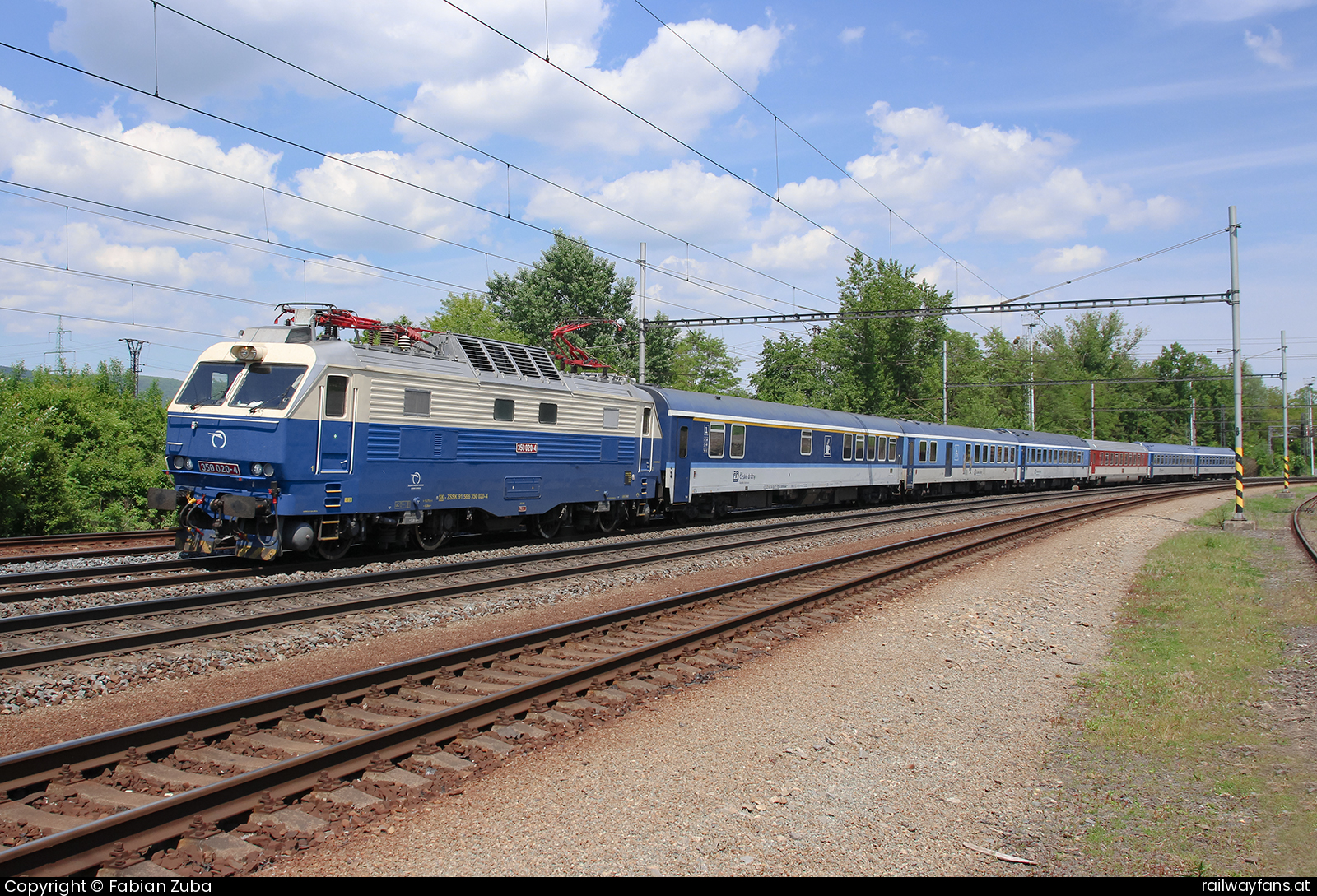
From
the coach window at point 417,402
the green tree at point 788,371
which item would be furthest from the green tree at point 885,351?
the coach window at point 417,402

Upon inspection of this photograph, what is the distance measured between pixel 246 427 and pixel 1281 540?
26185mm

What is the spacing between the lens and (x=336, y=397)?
12.5 metres

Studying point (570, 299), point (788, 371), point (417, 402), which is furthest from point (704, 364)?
point (417, 402)

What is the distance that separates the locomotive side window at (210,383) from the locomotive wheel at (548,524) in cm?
645

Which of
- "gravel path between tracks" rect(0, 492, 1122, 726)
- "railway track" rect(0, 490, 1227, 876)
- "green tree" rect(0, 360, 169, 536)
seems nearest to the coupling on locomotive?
"gravel path between tracks" rect(0, 492, 1122, 726)

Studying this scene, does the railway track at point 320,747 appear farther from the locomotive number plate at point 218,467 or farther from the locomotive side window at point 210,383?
the locomotive side window at point 210,383

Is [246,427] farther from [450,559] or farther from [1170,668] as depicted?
[1170,668]

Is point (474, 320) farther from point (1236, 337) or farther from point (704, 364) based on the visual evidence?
point (1236, 337)

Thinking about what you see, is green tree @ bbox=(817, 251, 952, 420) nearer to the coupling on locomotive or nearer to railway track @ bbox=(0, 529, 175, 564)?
the coupling on locomotive

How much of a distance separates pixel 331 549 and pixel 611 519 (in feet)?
24.1

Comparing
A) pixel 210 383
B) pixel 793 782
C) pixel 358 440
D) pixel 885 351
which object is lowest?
pixel 793 782

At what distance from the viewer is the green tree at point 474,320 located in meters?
53.8

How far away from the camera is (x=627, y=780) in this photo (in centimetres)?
547

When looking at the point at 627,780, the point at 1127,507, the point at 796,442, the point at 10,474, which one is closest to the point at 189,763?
the point at 627,780
